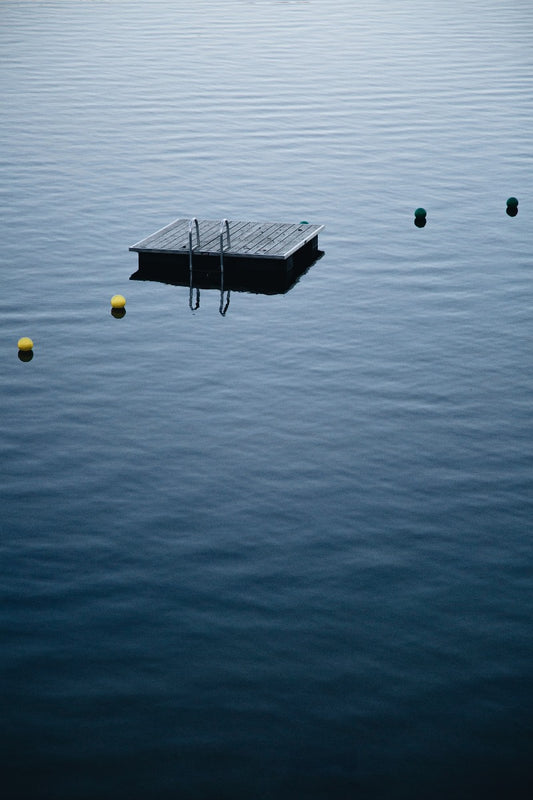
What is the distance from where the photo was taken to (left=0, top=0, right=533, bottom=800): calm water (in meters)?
15.2

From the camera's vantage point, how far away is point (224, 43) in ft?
259

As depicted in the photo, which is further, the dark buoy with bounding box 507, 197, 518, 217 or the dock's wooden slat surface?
the dark buoy with bounding box 507, 197, 518, 217

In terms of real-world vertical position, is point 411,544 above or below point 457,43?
below

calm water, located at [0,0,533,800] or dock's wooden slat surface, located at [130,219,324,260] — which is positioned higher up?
dock's wooden slat surface, located at [130,219,324,260]

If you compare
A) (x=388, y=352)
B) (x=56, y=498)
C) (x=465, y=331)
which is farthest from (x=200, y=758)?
(x=465, y=331)

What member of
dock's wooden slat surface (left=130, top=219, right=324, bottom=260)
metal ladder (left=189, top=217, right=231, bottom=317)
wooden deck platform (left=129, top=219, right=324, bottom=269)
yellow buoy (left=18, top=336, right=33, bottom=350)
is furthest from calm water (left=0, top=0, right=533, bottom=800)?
dock's wooden slat surface (left=130, top=219, right=324, bottom=260)

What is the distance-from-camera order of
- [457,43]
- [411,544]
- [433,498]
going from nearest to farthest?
[411,544] < [433,498] < [457,43]

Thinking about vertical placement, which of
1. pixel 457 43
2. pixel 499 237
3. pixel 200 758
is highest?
pixel 457 43

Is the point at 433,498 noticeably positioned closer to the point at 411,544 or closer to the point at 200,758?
the point at 411,544

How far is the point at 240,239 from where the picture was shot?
3419cm

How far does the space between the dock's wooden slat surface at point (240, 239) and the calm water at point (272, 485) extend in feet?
3.60

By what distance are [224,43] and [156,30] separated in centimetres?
1036

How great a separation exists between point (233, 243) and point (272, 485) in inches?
544

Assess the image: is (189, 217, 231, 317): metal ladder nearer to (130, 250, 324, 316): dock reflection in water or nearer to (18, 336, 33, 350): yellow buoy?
(130, 250, 324, 316): dock reflection in water
